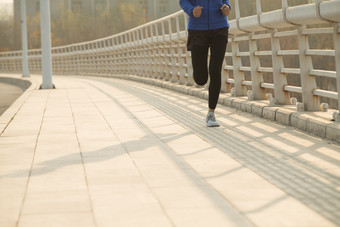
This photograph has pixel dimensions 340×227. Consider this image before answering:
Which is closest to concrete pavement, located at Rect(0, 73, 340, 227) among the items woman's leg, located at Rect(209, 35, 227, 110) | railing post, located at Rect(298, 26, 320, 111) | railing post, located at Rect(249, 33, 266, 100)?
railing post, located at Rect(298, 26, 320, 111)

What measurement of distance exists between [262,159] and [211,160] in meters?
Answer: 0.45

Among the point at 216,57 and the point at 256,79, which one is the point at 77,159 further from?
the point at 256,79

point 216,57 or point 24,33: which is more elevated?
point 24,33

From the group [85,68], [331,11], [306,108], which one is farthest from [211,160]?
[85,68]

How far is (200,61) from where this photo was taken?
855cm

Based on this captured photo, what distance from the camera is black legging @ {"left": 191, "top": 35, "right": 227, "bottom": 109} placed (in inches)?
330

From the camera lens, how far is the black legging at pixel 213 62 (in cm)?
839

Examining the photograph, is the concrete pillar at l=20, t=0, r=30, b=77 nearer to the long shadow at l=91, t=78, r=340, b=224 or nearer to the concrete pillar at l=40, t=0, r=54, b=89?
the concrete pillar at l=40, t=0, r=54, b=89

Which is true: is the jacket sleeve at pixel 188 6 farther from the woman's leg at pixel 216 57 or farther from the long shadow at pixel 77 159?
the long shadow at pixel 77 159

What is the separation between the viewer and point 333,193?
15.3ft

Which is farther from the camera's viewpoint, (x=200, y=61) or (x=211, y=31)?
(x=200, y=61)

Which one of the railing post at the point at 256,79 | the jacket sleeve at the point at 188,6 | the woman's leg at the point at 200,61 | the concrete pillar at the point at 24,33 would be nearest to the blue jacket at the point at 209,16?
the jacket sleeve at the point at 188,6

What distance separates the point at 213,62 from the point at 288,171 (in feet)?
10.3

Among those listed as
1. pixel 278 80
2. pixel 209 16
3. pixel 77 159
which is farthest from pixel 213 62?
pixel 77 159
